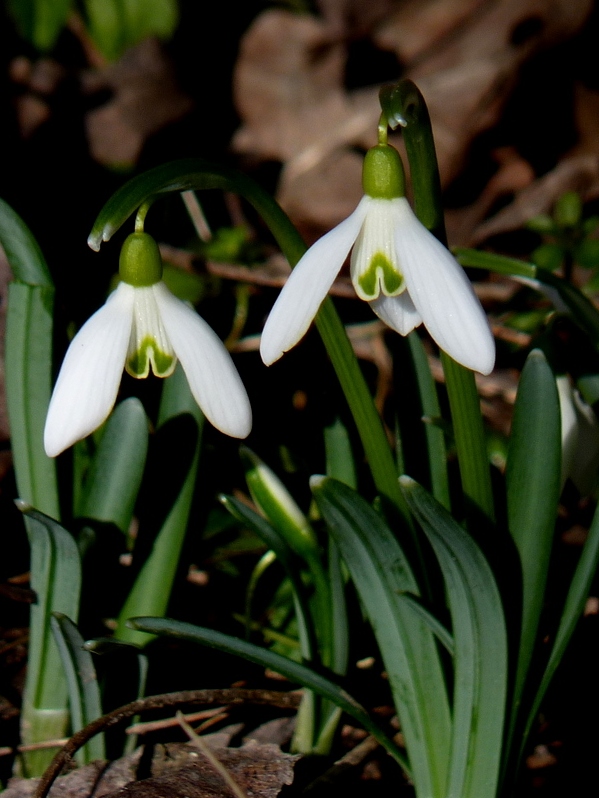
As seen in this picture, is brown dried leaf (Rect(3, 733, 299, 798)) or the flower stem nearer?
the flower stem

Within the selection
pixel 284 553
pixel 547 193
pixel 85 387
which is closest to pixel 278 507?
pixel 284 553

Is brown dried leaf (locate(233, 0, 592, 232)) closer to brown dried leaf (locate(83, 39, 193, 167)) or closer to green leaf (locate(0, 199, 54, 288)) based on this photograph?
brown dried leaf (locate(83, 39, 193, 167))

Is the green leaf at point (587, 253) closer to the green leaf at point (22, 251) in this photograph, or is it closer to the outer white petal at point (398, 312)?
the outer white petal at point (398, 312)

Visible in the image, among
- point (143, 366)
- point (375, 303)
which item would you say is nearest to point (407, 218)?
point (375, 303)

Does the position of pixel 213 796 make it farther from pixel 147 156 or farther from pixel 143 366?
pixel 147 156

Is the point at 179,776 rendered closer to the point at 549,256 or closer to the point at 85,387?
the point at 85,387

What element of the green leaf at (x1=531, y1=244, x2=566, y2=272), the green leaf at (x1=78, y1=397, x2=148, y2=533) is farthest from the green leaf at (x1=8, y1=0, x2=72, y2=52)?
the green leaf at (x1=78, y1=397, x2=148, y2=533)
